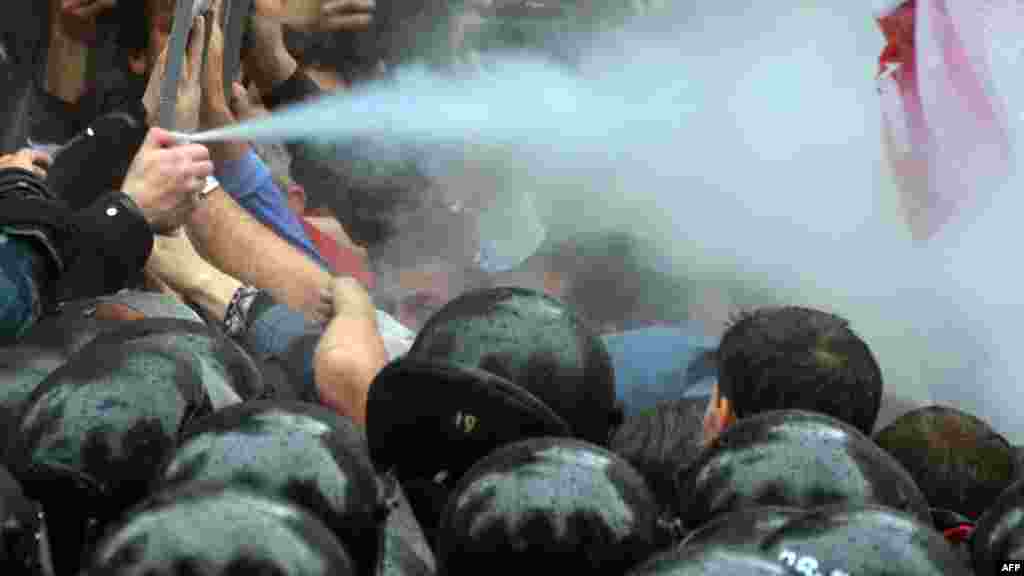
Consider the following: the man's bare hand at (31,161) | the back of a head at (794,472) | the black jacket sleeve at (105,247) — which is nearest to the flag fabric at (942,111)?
the back of a head at (794,472)

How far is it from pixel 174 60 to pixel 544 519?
79.9 inches

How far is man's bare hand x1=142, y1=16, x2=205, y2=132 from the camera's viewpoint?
377cm

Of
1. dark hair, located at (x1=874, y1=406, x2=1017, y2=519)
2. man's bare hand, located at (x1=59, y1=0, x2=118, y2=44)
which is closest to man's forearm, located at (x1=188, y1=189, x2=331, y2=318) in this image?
Answer: man's bare hand, located at (x1=59, y1=0, x2=118, y2=44)

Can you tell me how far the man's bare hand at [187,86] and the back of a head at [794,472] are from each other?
1869mm

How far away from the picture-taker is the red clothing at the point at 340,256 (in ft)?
13.7

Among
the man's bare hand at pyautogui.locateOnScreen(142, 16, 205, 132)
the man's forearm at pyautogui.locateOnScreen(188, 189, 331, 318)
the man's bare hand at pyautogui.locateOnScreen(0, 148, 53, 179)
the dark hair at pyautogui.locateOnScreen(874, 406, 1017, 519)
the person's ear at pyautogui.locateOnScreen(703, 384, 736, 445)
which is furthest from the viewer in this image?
the man's forearm at pyautogui.locateOnScreen(188, 189, 331, 318)

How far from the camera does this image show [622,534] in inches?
82.0

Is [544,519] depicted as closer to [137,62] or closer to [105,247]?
[105,247]

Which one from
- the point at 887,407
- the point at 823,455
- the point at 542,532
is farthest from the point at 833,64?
the point at 542,532

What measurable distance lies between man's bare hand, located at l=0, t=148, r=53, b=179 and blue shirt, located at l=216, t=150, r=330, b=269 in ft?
1.84

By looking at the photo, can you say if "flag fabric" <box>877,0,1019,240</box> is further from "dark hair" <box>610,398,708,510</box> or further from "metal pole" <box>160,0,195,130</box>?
"metal pole" <box>160,0,195,130</box>

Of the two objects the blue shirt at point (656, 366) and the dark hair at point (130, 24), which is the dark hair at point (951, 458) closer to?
the blue shirt at point (656, 366)

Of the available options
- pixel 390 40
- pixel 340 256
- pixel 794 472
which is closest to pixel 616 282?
pixel 340 256

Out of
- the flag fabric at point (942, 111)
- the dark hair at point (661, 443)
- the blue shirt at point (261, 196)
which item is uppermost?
the flag fabric at point (942, 111)
